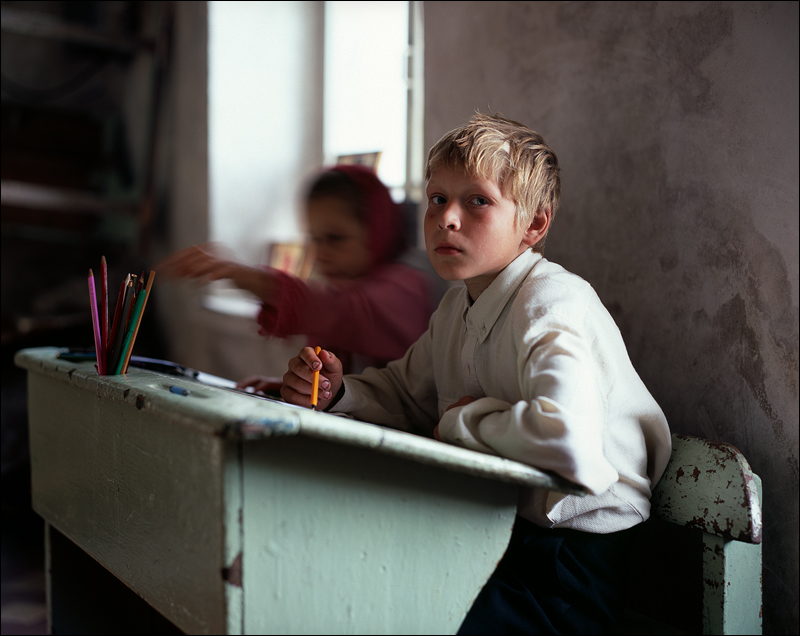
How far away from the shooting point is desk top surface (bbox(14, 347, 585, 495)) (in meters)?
0.64

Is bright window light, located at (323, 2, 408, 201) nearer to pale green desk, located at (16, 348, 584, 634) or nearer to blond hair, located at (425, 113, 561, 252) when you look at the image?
blond hair, located at (425, 113, 561, 252)

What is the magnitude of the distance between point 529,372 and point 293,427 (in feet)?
1.05

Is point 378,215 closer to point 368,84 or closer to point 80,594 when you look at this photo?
point 80,594

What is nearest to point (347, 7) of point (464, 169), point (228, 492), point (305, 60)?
point (305, 60)

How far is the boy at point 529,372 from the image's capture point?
85cm

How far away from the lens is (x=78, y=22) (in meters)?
3.48

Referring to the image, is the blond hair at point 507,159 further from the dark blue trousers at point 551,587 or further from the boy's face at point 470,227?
the dark blue trousers at point 551,587

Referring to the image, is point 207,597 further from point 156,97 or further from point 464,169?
point 156,97

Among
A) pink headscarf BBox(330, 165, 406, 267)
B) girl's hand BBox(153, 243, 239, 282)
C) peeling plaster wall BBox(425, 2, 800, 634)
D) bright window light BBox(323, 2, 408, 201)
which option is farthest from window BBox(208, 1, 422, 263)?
girl's hand BBox(153, 243, 239, 282)

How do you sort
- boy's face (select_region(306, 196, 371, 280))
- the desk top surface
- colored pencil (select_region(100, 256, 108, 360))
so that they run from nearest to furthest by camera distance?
the desk top surface, colored pencil (select_region(100, 256, 108, 360)), boy's face (select_region(306, 196, 371, 280))

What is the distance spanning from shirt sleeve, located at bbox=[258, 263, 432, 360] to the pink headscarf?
2.1 inches

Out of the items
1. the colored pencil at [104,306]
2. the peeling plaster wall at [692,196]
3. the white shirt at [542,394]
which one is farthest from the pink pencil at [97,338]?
the peeling plaster wall at [692,196]

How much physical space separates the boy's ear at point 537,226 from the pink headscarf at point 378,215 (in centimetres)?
63

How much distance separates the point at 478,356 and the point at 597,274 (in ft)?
1.41
